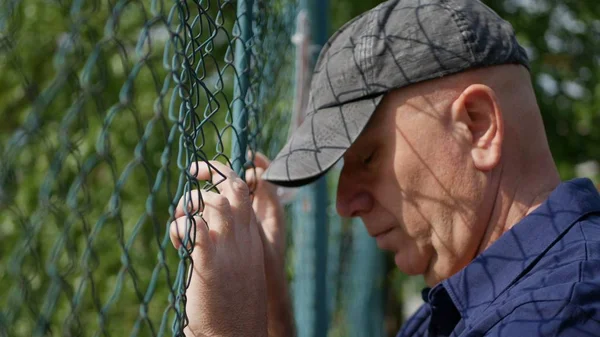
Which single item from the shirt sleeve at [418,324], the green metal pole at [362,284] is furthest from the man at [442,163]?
the green metal pole at [362,284]

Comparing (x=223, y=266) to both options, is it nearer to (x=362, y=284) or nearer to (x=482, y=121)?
(x=482, y=121)

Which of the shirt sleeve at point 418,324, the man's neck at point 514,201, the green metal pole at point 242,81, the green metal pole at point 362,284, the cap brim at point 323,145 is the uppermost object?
the green metal pole at point 242,81

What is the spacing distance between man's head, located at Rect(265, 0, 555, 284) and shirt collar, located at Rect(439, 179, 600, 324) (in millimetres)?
78

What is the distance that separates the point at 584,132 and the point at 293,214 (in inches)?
71.0

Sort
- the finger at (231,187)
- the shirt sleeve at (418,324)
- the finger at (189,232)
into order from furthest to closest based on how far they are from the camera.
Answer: the shirt sleeve at (418,324) < the finger at (231,187) < the finger at (189,232)

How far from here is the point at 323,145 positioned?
1692 mm

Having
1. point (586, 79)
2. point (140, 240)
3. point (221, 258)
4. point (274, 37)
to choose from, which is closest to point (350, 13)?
point (586, 79)

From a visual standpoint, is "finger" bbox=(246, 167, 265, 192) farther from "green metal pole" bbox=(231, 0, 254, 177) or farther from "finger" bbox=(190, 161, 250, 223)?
"finger" bbox=(190, 161, 250, 223)

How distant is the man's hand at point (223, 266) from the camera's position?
1.31m

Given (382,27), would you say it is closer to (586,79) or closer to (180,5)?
(180,5)

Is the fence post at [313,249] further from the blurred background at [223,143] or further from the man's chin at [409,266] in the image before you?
the man's chin at [409,266]

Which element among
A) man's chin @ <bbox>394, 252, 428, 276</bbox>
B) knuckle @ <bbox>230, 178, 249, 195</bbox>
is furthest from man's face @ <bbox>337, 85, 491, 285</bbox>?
knuckle @ <bbox>230, 178, 249, 195</bbox>

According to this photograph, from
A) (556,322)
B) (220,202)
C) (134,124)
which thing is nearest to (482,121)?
(556,322)

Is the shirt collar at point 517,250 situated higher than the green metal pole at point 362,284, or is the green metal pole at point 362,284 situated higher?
the shirt collar at point 517,250
